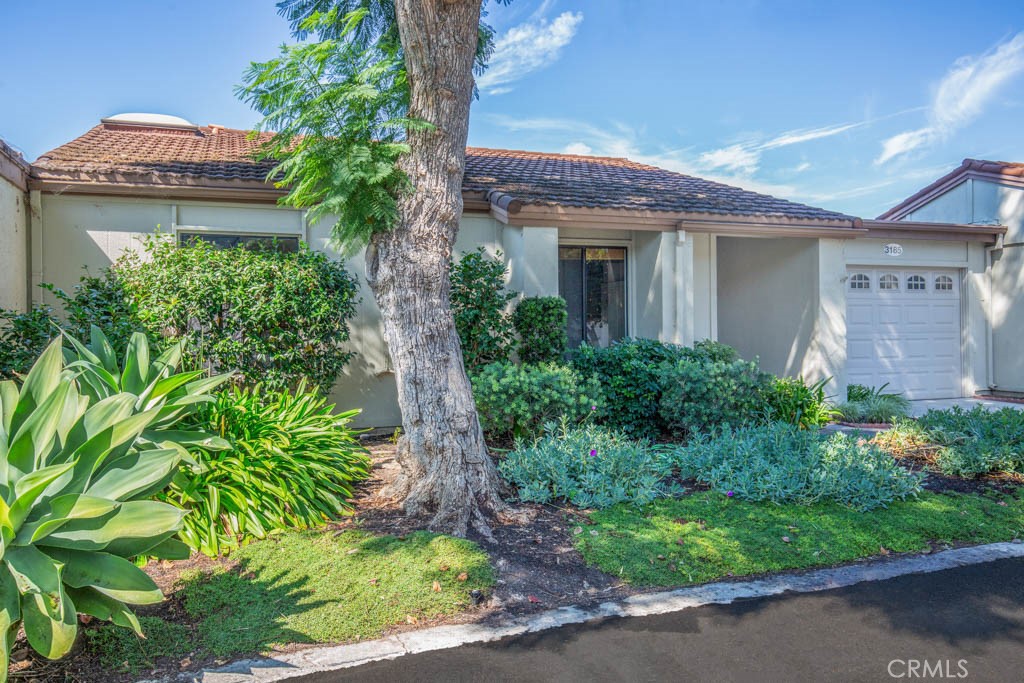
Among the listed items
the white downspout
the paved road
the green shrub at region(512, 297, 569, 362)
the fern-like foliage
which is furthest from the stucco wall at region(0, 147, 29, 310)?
the white downspout

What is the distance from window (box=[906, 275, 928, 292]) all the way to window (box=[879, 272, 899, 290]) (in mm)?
294

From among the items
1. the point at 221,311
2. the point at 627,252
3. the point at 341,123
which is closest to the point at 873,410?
the point at 627,252

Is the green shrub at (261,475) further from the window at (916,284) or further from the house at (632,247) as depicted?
the window at (916,284)

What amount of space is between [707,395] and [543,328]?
7.30 ft

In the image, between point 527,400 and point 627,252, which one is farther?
point 627,252

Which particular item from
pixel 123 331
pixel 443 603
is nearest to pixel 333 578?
pixel 443 603

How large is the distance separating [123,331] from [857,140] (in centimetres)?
1723

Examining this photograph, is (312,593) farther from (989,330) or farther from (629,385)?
(989,330)

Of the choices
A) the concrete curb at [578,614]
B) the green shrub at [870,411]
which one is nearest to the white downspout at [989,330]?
the green shrub at [870,411]

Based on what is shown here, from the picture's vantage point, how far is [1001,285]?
473 inches

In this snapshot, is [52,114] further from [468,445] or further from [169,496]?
[468,445]

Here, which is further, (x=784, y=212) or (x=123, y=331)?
(x=784, y=212)

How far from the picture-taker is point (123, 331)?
6672mm

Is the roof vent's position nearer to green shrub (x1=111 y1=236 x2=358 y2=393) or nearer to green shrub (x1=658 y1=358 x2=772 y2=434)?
green shrub (x1=111 y1=236 x2=358 y2=393)
